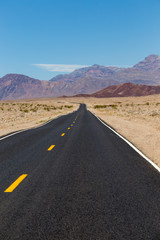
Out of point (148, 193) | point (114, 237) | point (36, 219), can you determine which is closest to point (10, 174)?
point (36, 219)

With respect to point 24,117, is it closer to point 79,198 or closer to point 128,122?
point 128,122

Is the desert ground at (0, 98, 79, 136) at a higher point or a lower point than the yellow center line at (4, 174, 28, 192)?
lower

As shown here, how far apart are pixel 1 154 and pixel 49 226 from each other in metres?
6.69

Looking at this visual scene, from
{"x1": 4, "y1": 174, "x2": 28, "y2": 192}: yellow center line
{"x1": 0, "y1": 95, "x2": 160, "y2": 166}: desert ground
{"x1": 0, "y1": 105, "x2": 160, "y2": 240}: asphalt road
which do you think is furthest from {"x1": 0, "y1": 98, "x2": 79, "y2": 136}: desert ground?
{"x1": 4, "y1": 174, "x2": 28, "y2": 192}: yellow center line

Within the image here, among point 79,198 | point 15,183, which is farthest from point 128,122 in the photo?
point 79,198

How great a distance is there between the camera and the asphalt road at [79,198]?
3.81 meters

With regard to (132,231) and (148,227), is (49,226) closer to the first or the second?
(132,231)

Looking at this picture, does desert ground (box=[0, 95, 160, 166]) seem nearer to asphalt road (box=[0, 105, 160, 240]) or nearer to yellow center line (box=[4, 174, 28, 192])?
asphalt road (box=[0, 105, 160, 240])

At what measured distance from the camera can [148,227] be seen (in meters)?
3.91

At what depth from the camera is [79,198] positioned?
16.8ft

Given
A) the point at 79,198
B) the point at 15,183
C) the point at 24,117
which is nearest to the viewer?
the point at 79,198

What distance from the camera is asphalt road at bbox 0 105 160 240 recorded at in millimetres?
3809

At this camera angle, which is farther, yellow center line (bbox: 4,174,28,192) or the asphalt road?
yellow center line (bbox: 4,174,28,192)

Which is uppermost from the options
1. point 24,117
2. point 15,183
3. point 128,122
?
point 15,183
